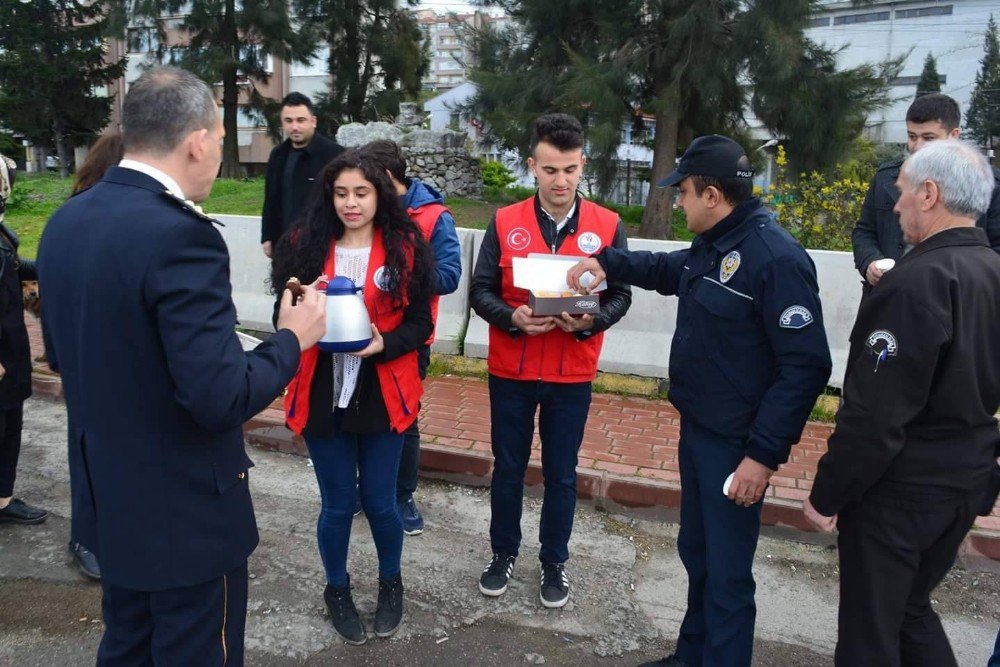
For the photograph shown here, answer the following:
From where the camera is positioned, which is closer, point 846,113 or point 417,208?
point 417,208

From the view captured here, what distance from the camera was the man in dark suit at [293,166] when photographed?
5285 mm

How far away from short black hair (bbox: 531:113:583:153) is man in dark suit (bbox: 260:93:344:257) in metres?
2.26

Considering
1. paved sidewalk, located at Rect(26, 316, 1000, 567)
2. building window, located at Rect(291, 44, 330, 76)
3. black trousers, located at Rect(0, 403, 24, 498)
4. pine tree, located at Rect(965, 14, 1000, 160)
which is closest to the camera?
black trousers, located at Rect(0, 403, 24, 498)

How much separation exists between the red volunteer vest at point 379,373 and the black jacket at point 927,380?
1.62 m

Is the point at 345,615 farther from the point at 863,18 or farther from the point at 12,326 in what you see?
the point at 863,18

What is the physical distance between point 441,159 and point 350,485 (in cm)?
1462

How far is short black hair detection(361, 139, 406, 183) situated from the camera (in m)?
3.28

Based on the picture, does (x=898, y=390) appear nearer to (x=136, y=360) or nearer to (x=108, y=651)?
(x=136, y=360)

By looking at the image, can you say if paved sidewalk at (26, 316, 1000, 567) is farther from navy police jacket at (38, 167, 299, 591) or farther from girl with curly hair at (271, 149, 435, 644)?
navy police jacket at (38, 167, 299, 591)

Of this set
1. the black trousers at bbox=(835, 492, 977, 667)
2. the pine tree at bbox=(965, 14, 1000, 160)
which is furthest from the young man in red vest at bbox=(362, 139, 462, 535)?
the pine tree at bbox=(965, 14, 1000, 160)

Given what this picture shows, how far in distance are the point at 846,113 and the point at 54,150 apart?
3273 centimetres

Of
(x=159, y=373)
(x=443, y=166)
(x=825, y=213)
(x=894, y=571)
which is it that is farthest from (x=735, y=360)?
(x=443, y=166)

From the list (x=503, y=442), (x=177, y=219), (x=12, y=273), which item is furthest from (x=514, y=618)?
(x=12, y=273)

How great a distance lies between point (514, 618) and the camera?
3477mm
